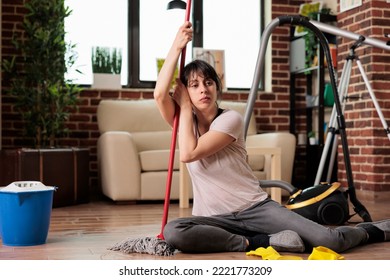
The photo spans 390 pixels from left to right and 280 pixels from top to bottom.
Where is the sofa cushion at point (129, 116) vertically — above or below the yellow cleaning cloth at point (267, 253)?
above

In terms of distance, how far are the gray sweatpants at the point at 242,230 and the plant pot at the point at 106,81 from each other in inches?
112

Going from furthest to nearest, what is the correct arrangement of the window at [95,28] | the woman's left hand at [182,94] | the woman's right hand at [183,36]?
the window at [95,28] < the woman's left hand at [182,94] < the woman's right hand at [183,36]

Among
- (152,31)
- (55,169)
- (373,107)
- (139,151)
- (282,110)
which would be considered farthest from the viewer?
(282,110)

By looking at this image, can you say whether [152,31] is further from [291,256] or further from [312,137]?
[291,256]

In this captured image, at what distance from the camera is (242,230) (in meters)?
2.31

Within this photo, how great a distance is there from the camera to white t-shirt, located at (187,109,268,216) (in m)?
2.24

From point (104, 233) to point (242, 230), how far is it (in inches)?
31.4

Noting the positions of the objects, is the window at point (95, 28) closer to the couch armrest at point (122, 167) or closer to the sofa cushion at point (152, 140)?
the sofa cushion at point (152, 140)

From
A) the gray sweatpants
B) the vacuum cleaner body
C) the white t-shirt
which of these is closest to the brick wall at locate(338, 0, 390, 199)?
the vacuum cleaner body

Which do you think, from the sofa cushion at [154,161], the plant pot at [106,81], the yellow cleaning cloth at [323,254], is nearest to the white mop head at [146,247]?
the yellow cleaning cloth at [323,254]

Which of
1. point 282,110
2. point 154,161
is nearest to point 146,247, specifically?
point 154,161

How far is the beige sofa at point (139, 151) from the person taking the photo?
417 cm

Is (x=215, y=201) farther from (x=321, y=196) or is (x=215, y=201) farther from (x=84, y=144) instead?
(x=84, y=144)
